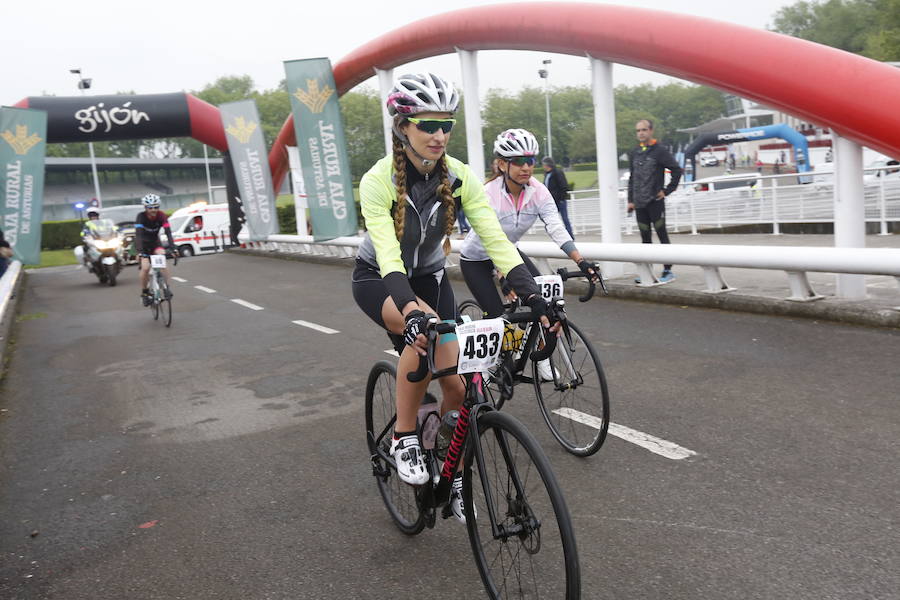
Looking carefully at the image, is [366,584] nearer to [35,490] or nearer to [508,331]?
[508,331]

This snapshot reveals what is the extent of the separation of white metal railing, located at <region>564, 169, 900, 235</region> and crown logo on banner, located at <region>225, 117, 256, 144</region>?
36.6 ft

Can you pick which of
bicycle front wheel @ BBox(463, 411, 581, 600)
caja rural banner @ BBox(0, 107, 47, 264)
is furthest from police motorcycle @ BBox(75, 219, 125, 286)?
bicycle front wheel @ BBox(463, 411, 581, 600)

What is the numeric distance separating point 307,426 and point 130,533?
1.91 meters

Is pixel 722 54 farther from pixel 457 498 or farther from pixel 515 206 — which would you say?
pixel 457 498

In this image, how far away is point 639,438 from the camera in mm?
5121

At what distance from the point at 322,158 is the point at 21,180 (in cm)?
741

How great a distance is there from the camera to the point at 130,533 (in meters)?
4.29

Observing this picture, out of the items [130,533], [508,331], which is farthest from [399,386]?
[130,533]

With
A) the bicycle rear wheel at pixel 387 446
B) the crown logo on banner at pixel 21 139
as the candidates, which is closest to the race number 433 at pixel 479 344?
the bicycle rear wheel at pixel 387 446

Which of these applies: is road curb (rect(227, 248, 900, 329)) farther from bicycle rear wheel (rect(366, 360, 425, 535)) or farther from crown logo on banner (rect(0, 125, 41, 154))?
crown logo on banner (rect(0, 125, 41, 154))

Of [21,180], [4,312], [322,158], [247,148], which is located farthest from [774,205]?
[21,180]

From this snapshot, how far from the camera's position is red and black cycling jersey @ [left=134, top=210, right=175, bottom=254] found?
42.7ft

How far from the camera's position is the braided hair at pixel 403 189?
3525 mm

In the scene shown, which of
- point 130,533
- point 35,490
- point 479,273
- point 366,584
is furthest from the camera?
point 479,273
